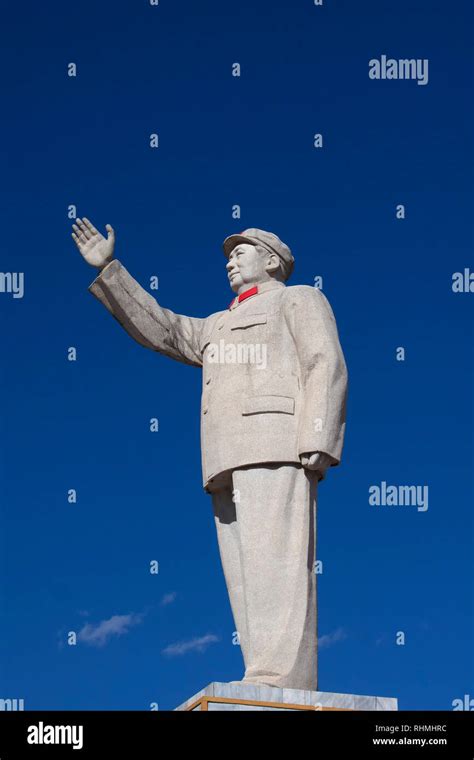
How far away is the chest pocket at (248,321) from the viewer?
1348 cm

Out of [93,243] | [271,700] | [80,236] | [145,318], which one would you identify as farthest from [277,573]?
[80,236]

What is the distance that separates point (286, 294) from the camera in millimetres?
13625

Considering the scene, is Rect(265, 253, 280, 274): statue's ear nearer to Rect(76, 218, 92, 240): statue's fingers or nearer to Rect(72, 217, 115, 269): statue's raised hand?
Rect(72, 217, 115, 269): statue's raised hand

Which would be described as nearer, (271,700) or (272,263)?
(271,700)

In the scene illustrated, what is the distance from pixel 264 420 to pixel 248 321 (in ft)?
3.50

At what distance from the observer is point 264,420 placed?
1295 centimetres

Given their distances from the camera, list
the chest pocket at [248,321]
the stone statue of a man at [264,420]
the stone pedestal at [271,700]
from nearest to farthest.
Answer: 1. the stone pedestal at [271,700]
2. the stone statue of a man at [264,420]
3. the chest pocket at [248,321]

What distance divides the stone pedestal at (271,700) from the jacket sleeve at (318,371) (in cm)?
210

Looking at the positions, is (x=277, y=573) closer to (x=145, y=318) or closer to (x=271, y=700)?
(x=271, y=700)

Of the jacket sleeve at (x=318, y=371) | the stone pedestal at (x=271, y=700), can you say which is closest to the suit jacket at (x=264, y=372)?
the jacket sleeve at (x=318, y=371)

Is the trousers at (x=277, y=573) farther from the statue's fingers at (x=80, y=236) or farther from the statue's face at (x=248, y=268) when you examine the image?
the statue's fingers at (x=80, y=236)

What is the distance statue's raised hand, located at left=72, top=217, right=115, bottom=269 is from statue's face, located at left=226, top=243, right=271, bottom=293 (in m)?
1.18
